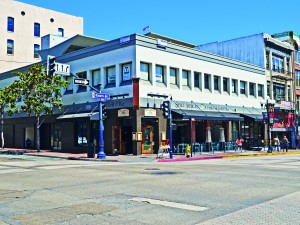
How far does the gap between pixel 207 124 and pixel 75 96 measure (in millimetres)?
12651

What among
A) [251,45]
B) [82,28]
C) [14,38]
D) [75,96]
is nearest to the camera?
[75,96]

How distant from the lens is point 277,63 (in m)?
47.2

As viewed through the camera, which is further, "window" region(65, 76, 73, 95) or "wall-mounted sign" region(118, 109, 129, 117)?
"window" region(65, 76, 73, 95)

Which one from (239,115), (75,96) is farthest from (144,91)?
(239,115)

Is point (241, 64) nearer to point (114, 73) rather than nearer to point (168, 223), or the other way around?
point (114, 73)

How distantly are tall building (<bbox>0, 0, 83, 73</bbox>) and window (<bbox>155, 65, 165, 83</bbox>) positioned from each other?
32856 millimetres

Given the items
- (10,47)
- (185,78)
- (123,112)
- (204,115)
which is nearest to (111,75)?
(123,112)

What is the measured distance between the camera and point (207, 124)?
1353 inches

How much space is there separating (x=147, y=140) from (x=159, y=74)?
5684 millimetres

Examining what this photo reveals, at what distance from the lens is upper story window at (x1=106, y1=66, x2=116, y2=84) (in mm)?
30723

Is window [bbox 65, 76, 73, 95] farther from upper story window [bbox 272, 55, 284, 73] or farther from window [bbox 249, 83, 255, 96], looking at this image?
upper story window [bbox 272, 55, 284, 73]

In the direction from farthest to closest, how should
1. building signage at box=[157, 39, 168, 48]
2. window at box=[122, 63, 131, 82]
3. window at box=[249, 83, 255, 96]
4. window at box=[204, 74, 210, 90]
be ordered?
window at box=[249, 83, 255, 96], window at box=[204, 74, 210, 90], building signage at box=[157, 39, 168, 48], window at box=[122, 63, 131, 82]

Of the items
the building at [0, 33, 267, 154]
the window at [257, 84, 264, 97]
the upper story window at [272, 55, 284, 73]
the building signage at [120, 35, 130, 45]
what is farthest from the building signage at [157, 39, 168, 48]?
the upper story window at [272, 55, 284, 73]

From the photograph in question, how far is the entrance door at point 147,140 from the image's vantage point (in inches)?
1156
